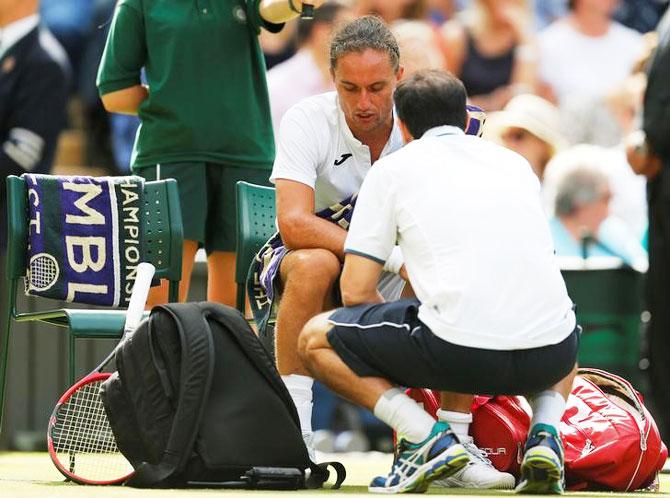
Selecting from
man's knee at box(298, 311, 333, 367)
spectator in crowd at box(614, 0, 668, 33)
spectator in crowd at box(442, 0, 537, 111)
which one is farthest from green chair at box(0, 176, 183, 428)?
spectator in crowd at box(614, 0, 668, 33)

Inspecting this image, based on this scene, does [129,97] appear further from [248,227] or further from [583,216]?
[583,216]

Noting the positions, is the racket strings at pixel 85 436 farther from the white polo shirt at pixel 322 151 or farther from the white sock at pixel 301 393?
the white polo shirt at pixel 322 151

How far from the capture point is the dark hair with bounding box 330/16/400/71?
5438 millimetres

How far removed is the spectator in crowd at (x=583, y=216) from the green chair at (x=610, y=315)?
1.21ft

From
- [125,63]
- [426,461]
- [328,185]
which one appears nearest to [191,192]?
[125,63]

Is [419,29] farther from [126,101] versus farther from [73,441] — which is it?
[73,441]

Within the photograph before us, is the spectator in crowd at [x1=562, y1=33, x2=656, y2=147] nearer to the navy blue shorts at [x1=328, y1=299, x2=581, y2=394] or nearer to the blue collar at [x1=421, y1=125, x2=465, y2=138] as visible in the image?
the blue collar at [x1=421, y1=125, x2=465, y2=138]

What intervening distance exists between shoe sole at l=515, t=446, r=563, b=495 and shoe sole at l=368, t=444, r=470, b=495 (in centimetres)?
18

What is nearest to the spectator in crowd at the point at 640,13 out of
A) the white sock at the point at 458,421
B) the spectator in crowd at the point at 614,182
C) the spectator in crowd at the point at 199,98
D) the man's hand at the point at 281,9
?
the spectator in crowd at the point at 614,182

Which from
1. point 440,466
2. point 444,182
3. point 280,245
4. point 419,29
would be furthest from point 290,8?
point 419,29

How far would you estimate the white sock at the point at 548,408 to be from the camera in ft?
15.7

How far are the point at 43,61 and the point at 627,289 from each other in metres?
2.92

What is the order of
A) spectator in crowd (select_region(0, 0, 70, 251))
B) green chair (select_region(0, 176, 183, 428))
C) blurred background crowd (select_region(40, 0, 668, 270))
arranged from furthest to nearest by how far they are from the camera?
blurred background crowd (select_region(40, 0, 668, 270)), spectator in crowd (select_region(0, 0, 70, 251)), green chair (select_region(0, 176, 183, 428))

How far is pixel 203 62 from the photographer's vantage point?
21.4ft
